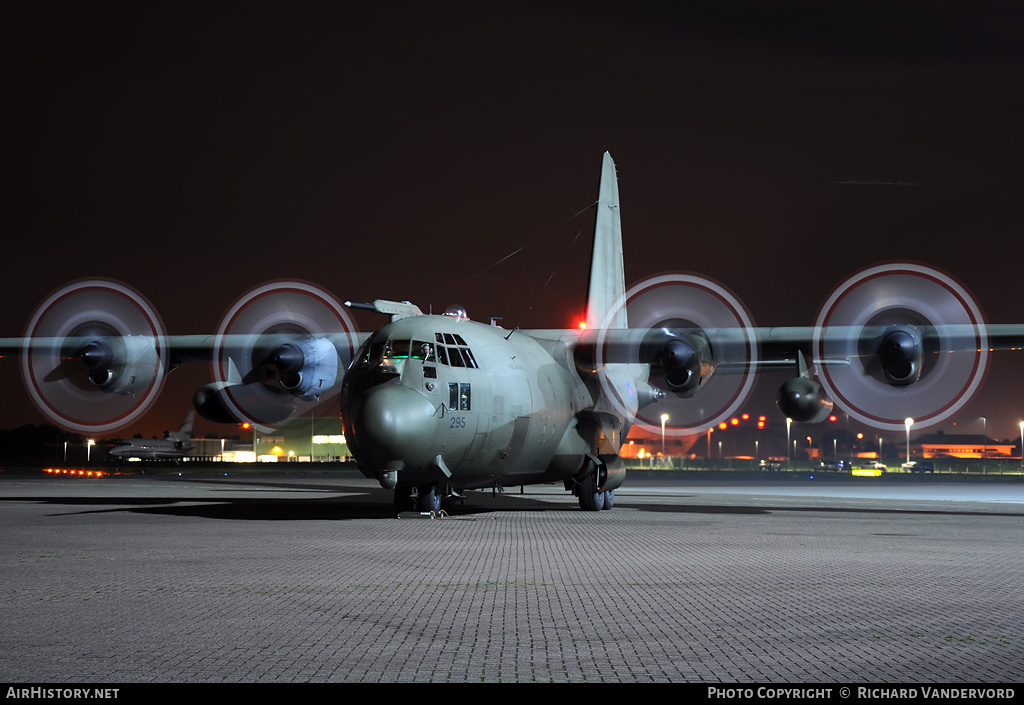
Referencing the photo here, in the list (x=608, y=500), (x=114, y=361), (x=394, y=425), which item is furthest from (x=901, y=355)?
(x=114, y=361)

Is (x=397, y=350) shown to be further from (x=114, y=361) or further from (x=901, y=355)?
(x=901, y=355)

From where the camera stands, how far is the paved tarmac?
7535 millimetres

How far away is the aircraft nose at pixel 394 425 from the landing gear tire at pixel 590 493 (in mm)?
8078

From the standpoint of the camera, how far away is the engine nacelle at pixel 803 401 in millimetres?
28500

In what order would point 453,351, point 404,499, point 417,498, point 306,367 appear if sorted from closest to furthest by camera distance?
1. point 453,351
2. point 417,498
3. point 404,499
4. point 306,367

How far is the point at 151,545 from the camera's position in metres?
16.8

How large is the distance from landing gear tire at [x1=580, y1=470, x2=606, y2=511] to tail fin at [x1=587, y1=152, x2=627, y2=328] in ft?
22.9

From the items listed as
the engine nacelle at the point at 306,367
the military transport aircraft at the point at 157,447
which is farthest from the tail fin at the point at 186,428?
the engine nacelle at the point at 306,367

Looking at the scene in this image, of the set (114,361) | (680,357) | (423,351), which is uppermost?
(680,357)

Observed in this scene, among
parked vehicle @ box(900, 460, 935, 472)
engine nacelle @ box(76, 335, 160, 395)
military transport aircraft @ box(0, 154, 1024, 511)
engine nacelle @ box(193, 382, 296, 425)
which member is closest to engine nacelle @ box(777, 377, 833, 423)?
military transport aircraft @ box(0, 154, 1024, 511)

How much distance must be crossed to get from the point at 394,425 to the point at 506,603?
1001 centimetres

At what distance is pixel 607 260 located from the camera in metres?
36.7

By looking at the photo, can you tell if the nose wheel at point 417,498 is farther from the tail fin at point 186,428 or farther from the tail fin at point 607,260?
the tail fin at point 186,428
